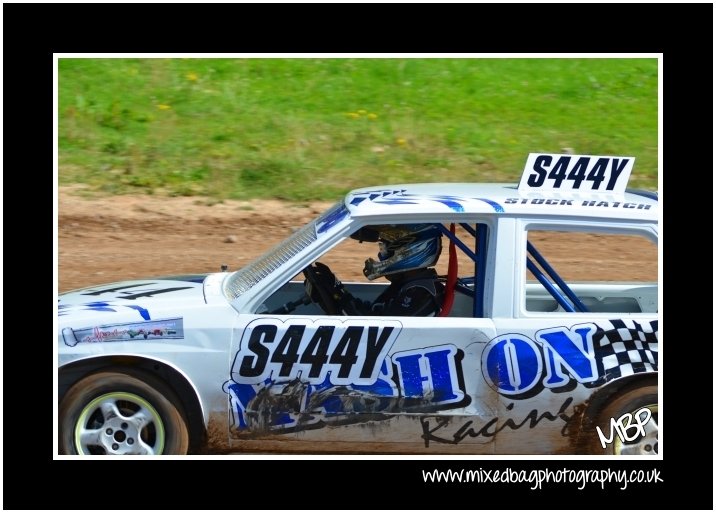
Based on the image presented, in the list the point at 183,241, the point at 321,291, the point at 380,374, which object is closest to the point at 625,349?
the point at 380,374

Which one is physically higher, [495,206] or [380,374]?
[495,206]

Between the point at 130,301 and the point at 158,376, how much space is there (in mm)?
569

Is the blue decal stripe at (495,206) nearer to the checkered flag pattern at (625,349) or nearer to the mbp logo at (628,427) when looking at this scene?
the checkered flag pattern at (625,349)

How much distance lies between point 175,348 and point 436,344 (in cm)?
134

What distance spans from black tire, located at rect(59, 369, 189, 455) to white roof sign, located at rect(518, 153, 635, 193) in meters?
2.25

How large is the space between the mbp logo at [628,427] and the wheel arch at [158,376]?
208 cm

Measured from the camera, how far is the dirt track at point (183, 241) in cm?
917

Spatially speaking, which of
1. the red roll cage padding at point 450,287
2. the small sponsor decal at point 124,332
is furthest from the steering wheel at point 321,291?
the small sponsor decal at point 124,332

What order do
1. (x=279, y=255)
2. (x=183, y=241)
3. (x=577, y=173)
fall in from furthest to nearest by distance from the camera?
(x=183, y=241), (x=279, y=255), (x=577, y=173)

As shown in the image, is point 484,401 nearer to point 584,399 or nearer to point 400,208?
point 584,399

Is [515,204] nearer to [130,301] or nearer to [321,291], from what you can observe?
[321,291]

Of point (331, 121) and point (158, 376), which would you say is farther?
point (331, 121)

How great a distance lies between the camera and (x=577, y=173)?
5.28m

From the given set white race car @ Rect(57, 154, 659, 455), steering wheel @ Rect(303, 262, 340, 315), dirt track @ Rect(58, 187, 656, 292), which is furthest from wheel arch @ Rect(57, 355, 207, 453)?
dirt track @ Rect(58, 187, 656, 292)
